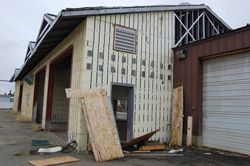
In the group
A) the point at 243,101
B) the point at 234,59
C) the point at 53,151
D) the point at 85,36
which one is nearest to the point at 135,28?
the point at 85,36

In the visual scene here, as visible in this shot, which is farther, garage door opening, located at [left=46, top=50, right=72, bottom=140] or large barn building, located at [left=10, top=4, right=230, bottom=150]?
garage door opening, located at [left=46, top=50, right=72, bottom=140]

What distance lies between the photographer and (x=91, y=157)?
778 cm

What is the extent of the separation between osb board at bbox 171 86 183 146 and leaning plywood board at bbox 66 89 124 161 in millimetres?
2967

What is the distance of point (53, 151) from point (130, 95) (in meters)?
3.28

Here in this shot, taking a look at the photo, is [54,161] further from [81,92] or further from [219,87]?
[219,87]

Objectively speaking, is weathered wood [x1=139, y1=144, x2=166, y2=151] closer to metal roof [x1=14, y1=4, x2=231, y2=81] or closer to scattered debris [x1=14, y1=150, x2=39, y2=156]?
scattered debris [x1=14, y1=150, x2=39, y2=156]

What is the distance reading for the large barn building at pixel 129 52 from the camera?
896 centimetres

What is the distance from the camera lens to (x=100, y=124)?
312 inches

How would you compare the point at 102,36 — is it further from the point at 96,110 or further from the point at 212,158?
the point at 212,158

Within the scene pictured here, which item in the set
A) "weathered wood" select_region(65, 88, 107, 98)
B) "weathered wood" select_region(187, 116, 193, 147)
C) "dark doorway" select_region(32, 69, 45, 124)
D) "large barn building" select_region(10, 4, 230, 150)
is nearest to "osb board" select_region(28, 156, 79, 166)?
"large barn building" select_region(10, 4, 230, 150)

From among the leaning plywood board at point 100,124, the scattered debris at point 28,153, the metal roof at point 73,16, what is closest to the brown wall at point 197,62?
the metal roof at point 73,16

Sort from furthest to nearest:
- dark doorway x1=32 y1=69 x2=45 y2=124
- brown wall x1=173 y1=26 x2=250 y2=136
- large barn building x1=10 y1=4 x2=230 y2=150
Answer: dark doorway x1=32 y1=69 x2=45 y2=124, large barn building x1=10 y1=4 x2=230 y2=150, brown wall x1=173 y1=26 x2=250 y2=136

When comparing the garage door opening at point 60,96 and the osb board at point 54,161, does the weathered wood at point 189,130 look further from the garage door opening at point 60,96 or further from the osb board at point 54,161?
the garage door opening at point 60,96

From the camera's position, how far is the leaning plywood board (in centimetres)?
754
